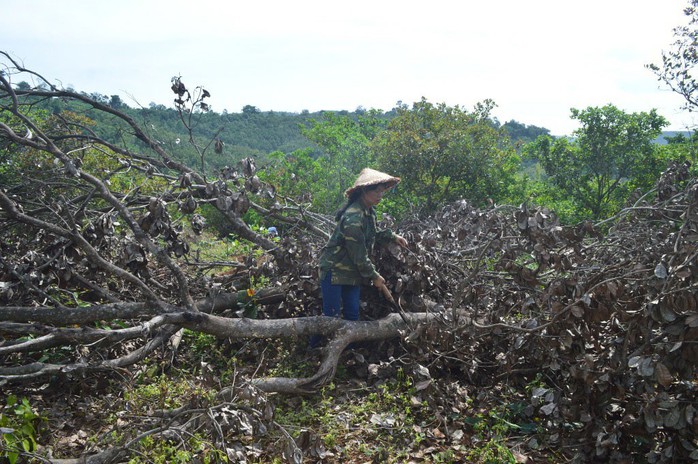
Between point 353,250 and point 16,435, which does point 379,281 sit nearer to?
point 353,250

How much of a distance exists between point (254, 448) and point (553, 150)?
333 inches

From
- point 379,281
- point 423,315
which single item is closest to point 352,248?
point 379,281

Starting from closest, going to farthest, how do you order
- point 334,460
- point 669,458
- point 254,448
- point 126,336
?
point 669,458 → point 254,448 → point 334,460 → point 126,336

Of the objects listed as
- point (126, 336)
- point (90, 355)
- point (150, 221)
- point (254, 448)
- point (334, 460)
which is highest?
point (150, 221)

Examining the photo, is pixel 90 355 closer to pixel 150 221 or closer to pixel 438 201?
pixel 150 221

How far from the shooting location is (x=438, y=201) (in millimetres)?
9016

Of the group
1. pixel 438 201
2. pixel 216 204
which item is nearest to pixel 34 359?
pixel 216 204

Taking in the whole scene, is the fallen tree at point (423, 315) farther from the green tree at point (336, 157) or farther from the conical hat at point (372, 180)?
the green tree at point (336, 157)

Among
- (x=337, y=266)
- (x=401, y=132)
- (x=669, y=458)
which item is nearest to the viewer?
(x=669, y=458)

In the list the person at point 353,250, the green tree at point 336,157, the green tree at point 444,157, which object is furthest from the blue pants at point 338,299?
the green tree at point 336,157

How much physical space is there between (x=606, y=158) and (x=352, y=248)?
6.98 metres

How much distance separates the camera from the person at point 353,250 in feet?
12.9

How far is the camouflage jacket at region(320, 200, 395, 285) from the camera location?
393 centimetres

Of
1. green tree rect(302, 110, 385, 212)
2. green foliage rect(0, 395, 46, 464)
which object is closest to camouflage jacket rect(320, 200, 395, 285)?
green foliage rect(0, 395, 46, 464)
